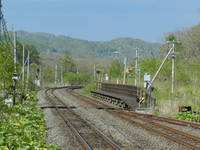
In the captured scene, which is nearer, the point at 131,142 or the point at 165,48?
the point at 131,142

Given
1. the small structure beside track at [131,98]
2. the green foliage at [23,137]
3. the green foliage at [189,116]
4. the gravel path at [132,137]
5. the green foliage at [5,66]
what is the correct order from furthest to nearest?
the small structure beside track at [131,98] → the green foliage at [189,116] → the green foliage at [5,66] → the gravel path at [132,137] → the green foliage at [23,137]

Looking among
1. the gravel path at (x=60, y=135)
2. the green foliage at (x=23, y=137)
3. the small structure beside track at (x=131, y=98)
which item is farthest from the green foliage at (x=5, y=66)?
the small structure beside track at (x=131, y=98)

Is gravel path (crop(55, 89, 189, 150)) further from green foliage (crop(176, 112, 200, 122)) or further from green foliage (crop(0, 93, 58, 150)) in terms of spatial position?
green foliage (crop(176, 112, 200, 122))

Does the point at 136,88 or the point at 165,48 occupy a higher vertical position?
the point at 165,48

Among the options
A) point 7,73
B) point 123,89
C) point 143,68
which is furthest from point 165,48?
point 7,73

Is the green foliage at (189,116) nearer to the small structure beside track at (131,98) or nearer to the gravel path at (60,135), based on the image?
the small structure beside track at (131,98)

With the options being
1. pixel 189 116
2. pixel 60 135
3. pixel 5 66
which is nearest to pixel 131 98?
pixel 189 116

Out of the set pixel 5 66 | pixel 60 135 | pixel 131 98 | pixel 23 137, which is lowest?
pixel 60 135

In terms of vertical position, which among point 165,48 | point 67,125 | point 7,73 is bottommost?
point 67,125

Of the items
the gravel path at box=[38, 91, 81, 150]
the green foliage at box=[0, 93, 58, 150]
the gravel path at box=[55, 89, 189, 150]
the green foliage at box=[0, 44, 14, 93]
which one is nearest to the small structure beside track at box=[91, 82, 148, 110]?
the gravel path at box=[55, 89, 189, 150]

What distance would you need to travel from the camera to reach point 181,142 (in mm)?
12594

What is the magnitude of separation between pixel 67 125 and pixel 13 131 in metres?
4.41

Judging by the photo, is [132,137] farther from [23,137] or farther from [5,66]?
[5,66]

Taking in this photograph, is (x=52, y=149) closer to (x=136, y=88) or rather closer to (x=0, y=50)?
(x=0, y=50)
